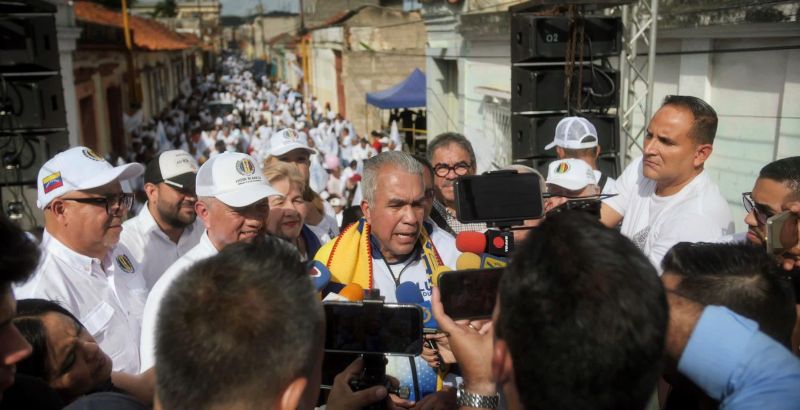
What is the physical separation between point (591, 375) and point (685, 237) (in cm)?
184

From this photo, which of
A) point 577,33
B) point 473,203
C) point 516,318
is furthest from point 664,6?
point 516,318

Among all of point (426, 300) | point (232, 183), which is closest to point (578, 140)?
point (426, 300)

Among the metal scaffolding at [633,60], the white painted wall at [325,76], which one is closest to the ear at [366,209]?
the metal scaffolding at [633,60]

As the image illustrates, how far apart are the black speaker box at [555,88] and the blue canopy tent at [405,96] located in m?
9.69

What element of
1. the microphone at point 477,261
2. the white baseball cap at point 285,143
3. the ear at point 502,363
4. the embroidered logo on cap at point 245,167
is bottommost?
the microphone at point 477,261

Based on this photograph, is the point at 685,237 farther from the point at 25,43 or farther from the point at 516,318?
the point at 25,43

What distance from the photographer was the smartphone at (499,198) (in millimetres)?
2145

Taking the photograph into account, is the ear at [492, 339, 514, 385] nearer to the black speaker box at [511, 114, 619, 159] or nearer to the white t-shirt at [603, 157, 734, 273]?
the white t-shirt at [603, 157, 734, 273]

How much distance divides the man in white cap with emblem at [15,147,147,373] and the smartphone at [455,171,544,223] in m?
1.50

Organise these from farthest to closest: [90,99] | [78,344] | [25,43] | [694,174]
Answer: [90,99], [25,43], [694,174], [78,344]

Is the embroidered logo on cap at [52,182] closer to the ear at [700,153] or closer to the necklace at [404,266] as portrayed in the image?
the necklace at [404,266]

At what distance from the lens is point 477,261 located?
2.19m

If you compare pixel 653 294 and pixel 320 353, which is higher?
pixel 653 294

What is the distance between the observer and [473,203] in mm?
2164
